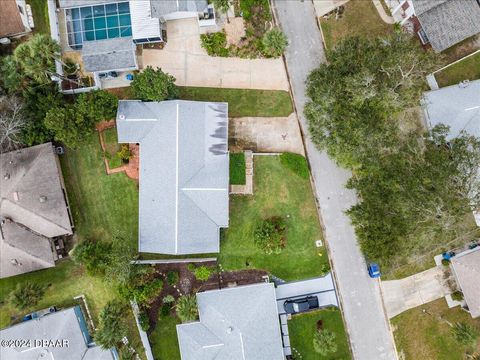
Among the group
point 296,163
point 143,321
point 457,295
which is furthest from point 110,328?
point 457,295

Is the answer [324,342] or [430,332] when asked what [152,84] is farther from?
[430,332]

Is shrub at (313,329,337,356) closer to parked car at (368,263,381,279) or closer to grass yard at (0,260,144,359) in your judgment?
parked car at (368,263,381,279)

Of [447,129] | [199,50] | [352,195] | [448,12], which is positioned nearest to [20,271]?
[199,50]

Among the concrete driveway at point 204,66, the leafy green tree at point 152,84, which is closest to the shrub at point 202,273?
the leafy green tree at point 152,84

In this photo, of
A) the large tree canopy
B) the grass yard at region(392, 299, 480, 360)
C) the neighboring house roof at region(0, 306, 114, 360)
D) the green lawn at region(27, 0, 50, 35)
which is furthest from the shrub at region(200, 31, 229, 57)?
the grass yard at region(392, 299, 480, 360)

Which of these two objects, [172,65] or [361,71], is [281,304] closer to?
[361,71]

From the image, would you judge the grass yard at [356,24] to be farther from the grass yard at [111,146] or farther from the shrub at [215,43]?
the grass yard at [111,146]
